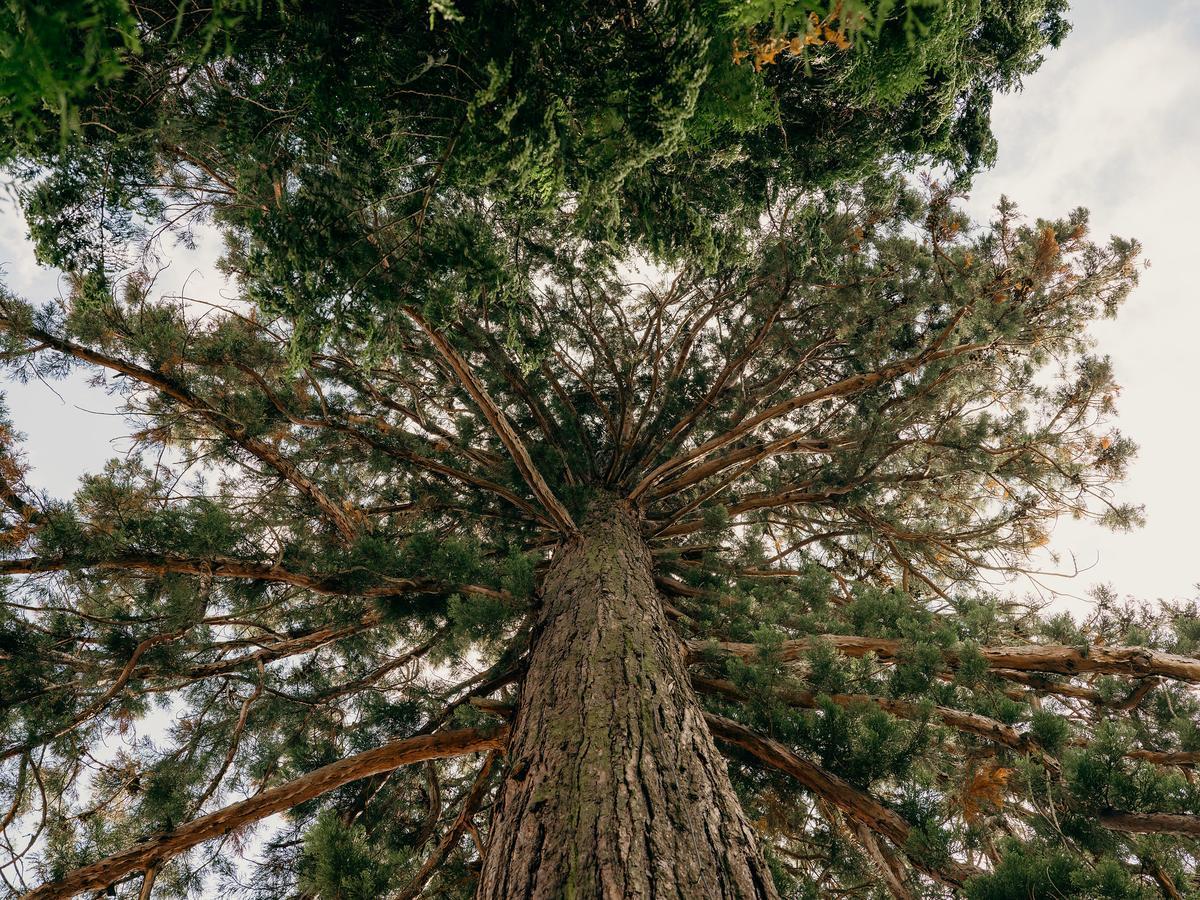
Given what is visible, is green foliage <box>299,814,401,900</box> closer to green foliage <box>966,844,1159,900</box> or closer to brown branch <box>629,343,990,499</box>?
green foliage <box>966,844,1159,900</box>

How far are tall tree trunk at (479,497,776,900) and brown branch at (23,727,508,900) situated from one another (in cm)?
44

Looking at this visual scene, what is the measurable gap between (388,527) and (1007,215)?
5.16 m

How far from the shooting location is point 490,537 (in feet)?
18.0

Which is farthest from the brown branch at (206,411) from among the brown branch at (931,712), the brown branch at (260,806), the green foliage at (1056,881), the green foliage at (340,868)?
the green foliage at (1056,881)

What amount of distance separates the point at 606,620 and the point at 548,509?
1.11 m

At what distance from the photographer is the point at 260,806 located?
2357mm

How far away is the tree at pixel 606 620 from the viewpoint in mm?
2025

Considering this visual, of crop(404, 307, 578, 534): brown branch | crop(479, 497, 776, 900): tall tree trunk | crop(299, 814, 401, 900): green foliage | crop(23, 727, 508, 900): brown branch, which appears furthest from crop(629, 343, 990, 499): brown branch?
crop(299, 814, 401, 900): green foliage

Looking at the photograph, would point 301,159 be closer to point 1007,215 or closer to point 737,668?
point 737,668

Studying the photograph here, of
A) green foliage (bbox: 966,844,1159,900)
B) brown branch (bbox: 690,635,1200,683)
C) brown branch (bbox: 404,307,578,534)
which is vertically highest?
brown branch (bbox: 404,307,578,534)

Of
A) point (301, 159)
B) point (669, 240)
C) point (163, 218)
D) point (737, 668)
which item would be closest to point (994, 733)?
point (737, 668)

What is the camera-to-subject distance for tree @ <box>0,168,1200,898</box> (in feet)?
6.64

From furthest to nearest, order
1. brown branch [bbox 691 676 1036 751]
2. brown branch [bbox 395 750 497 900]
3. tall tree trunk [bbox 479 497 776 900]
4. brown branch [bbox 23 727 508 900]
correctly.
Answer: brown branch [bbox 395 750 497 900] < brown branch [bbox 691 676 1036 751] < brown branch [bbox 23 727 508 900] < tall tree trunk [bbox 479 497 776 900]

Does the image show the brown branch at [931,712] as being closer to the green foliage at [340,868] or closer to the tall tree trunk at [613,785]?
the tall tree trunk at [613,785]
